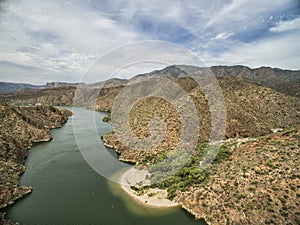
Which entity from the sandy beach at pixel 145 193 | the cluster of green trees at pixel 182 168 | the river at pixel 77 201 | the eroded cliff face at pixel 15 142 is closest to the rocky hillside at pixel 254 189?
the cluster of green trees at pixel 182 168

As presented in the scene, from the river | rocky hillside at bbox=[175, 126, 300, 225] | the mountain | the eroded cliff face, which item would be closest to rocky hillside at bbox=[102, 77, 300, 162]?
the mountain

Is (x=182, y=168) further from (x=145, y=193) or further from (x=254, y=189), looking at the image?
(x=254, y=189)

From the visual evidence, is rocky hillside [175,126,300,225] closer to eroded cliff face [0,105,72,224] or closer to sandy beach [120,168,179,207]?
sandy beach [120,168,179,207]

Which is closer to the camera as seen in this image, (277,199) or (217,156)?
(277,199)

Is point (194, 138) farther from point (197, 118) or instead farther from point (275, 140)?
point (275, 140)

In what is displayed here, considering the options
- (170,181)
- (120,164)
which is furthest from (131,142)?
(170,181)

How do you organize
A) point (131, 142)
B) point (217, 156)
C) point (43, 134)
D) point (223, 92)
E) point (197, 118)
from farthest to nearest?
1. point (43, 134)
2. point (223, 92)
3. point (131, 142)
4. point (197, 118)
5. point (217, 156)
